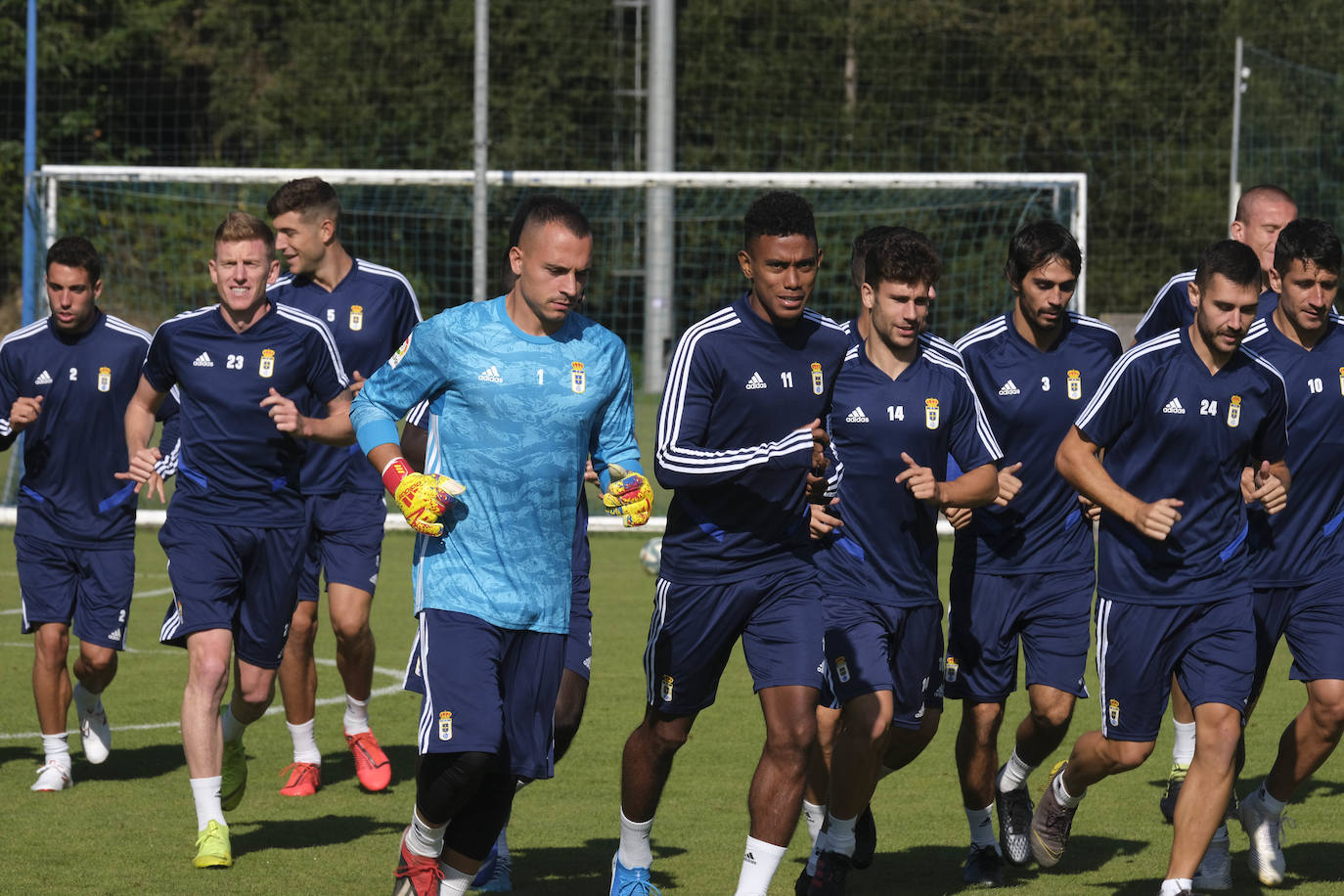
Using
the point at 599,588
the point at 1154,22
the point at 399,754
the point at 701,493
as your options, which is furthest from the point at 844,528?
the point at 1154,22

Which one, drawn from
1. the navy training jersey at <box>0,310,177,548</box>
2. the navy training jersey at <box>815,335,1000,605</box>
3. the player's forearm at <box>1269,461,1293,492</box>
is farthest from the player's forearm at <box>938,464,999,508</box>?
the navy training jersey at <box>0,310,177,548</box>

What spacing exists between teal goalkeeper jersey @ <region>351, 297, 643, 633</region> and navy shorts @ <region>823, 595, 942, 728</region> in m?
1.18

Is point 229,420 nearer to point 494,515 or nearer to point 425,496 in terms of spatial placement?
point 494,515

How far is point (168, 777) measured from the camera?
27.7ft

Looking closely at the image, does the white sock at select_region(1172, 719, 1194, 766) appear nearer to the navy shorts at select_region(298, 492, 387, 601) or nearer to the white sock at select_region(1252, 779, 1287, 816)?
the white sock at select_region(1252, 779, 1287, 816)

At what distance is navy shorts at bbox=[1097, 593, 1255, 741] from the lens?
6105mm

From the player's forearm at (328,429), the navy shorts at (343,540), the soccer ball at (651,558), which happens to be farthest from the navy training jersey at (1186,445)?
the soccer ball at (651,558)

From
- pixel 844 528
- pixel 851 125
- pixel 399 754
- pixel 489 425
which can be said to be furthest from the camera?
pixel 851 125

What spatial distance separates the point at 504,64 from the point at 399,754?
3203cm

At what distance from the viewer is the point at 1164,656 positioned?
623 cm

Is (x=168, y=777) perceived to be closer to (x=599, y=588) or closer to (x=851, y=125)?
(x=599, y=588)

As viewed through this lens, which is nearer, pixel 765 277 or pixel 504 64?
pixel 765 277

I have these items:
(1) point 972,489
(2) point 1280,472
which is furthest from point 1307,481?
(1) point 972,489

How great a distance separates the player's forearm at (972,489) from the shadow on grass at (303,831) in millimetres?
2822
